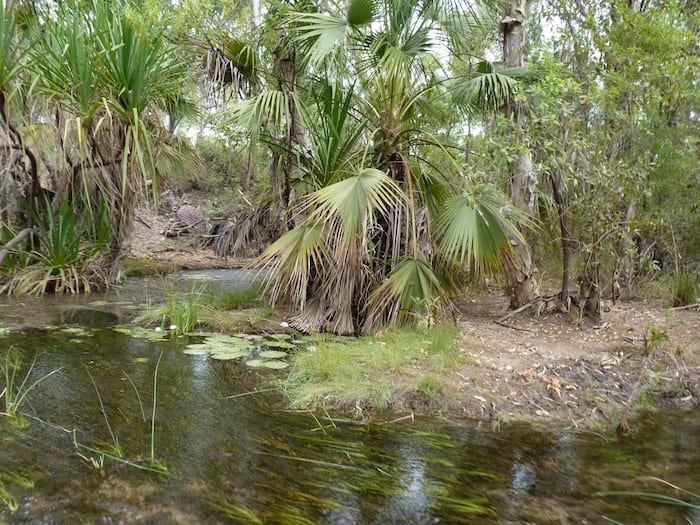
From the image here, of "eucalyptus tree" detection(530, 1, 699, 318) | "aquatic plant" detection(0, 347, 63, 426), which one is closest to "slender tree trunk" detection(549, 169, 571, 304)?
"eucalyptus tree" detection(530, 1, 699, 318)

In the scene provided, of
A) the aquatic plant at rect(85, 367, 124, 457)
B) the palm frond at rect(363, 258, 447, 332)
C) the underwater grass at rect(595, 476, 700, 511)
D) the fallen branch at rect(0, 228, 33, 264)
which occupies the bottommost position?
the underwater grass at rect(595, 476, 700, 511)

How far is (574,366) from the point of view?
357 centimetres

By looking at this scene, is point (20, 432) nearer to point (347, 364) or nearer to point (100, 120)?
point (347, 364)

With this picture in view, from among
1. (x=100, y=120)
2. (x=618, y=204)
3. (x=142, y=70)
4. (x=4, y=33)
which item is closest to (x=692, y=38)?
(x=618, y=204)

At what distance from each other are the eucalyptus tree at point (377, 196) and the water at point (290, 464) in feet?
4.48

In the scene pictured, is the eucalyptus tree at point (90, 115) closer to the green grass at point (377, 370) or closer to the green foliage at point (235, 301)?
the green foliage at point (235, 301)

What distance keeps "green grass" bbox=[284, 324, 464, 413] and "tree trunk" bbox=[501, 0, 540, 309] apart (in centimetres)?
132

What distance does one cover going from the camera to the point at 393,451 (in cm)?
246

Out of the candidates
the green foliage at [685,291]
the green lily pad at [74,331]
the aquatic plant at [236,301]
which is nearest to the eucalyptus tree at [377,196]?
the aquatic plant at [236,301]

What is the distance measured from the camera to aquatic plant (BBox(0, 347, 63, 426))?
7.96 ft

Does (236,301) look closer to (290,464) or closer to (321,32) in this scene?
(321,32)

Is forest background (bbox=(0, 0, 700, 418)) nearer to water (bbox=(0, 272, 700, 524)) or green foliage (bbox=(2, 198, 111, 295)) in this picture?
green foliage (bbox=(2, 198, 111, 295))

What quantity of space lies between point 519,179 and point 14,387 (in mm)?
4519

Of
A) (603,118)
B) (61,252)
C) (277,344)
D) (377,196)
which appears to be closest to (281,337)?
(277,344)
